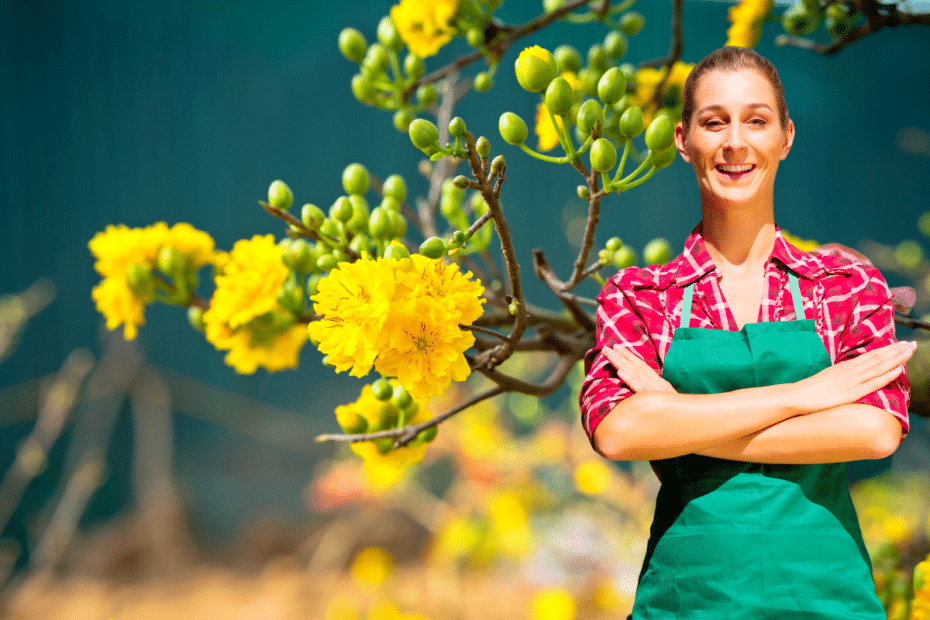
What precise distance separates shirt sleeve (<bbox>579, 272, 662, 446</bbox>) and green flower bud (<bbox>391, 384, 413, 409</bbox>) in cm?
14

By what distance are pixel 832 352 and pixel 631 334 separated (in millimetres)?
119

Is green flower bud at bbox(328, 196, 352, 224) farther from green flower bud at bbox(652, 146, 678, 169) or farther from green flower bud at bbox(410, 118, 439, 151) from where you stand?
green flower bud at bbox(652, 146, 678, 169)

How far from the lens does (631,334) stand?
0.40 metres

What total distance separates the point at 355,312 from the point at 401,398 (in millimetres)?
150

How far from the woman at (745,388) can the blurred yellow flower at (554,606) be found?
104 centimetres

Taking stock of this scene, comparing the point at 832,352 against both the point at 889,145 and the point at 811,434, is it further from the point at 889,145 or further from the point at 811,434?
the point at 889,145

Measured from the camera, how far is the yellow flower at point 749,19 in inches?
24.0

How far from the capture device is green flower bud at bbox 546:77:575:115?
399mm

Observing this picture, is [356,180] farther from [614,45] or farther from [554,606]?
[554,606]

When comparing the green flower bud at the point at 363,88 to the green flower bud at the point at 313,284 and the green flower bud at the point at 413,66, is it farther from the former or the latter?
the green flower bud at the point at 313,284

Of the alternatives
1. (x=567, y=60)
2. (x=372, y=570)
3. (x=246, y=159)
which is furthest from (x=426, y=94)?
(x=246, y=159)

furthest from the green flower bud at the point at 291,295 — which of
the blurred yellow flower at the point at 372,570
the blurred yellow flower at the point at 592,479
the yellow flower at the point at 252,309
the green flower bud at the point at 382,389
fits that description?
the blurred yellow flower at the point at 372,570

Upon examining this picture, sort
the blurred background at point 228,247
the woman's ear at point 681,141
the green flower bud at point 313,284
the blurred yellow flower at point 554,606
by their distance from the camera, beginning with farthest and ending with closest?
the blurred background at point 228,247 < the blurred yellow flower at point 554,606 < the green flower bud at point 313,284 < the woman's ear at point 681,141

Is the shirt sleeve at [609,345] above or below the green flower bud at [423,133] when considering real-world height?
below
